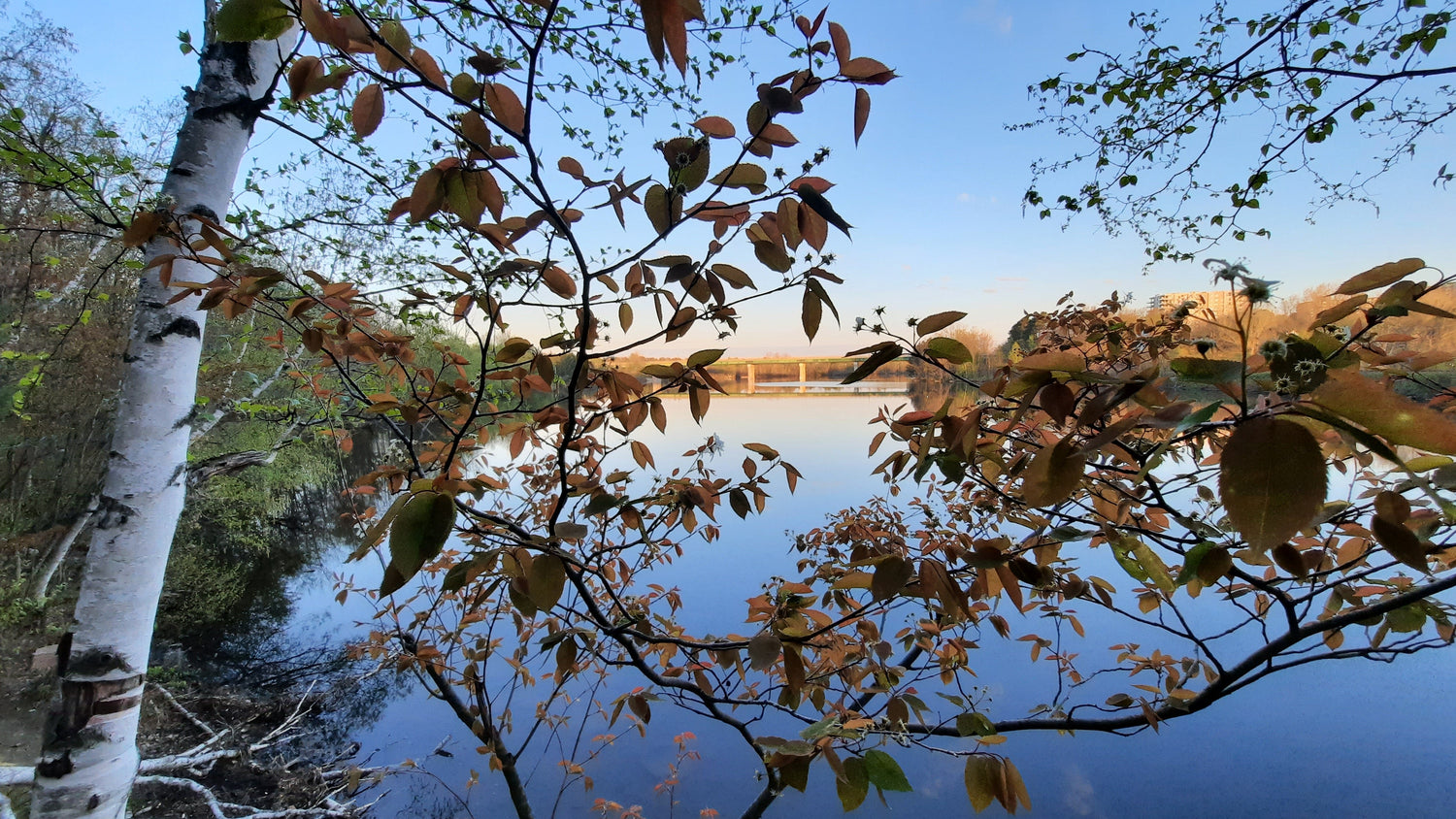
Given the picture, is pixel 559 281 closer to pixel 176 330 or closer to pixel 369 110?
pixel 369 110

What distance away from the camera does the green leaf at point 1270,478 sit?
260mm

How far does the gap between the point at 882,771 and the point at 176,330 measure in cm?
146

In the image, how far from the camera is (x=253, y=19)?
41 centimetres

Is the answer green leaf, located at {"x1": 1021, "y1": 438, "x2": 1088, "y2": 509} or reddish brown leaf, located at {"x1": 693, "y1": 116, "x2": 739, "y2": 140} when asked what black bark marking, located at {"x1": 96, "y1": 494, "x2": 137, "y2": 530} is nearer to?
reddish brown leaf, located at {"x1": 693, "y1": 116, "x2": 739, "y2": 140}

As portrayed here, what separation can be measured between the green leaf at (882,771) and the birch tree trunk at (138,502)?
134cm

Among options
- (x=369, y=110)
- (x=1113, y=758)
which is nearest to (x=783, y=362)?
(x=1113, y=758)

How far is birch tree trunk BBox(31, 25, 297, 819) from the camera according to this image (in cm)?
97

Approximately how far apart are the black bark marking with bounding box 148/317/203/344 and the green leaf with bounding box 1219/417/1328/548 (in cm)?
157

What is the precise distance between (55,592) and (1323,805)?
8593 mm

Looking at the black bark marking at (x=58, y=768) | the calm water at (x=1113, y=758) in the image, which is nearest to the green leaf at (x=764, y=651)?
the black bark marking at (x=58, y=768)

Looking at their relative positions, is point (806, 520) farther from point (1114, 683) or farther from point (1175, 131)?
point (1175, 131)

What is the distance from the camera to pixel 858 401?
10.7m

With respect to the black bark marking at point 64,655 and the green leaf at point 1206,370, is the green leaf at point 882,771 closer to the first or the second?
the green leaf at point 1206,370

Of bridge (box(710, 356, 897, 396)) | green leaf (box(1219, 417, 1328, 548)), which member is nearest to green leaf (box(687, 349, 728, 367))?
bridge (box(710, 356, 897, 396))
